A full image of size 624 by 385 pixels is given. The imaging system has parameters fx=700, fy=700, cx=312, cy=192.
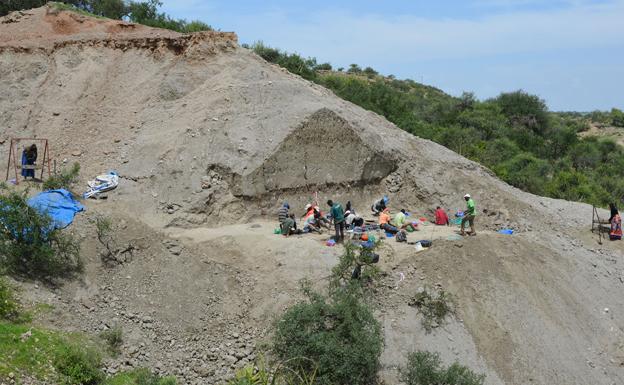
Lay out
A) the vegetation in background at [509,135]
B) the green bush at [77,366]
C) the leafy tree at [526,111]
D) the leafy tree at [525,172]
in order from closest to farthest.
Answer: the green bush at [77,366] → the leafy tree at [525,172] → the vegetation in background at [509,135] → the leafy tree at [526,111]

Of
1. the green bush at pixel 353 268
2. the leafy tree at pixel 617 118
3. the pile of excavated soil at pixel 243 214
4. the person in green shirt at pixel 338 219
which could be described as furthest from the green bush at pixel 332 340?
the leafy tree at pixel 617 118

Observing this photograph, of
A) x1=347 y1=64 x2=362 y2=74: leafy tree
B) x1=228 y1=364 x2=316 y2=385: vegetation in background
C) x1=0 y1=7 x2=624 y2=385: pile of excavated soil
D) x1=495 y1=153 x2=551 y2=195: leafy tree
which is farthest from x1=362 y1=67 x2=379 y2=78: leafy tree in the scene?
x1=228 y1=364 x2=316 y2=385: vegetation in background

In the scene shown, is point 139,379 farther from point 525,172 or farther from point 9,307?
point 525,172

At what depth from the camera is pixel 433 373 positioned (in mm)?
11836

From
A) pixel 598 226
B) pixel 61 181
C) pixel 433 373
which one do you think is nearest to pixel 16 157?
pixel 61 181

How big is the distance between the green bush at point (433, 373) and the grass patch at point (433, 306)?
116 centimetres

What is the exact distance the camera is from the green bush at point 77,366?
10961mm

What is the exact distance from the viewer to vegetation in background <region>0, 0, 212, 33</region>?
2933cm

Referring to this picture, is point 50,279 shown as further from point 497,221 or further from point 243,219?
Answer: point 497,221

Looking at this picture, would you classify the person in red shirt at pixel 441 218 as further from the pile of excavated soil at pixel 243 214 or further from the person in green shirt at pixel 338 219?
the person in green shirt at pixel 338 219

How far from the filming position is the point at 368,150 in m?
18.5

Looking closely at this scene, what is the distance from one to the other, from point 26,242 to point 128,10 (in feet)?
76.0

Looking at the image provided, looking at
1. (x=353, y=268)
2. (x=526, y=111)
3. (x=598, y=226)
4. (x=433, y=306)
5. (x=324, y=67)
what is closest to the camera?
(x=433, y=306)

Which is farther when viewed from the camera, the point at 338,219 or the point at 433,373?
the point at 338,219
